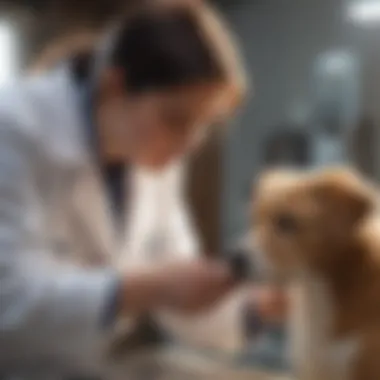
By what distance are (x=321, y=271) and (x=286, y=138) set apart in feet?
0.41

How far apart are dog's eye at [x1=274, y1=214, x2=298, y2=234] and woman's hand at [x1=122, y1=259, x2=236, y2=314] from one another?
0.21 feet

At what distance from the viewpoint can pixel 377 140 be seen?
0.89 meters

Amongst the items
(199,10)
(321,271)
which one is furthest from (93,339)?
(199,10)

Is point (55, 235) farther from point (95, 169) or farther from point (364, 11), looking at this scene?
point (364, 11)

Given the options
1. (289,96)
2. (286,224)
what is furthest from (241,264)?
(289,96)

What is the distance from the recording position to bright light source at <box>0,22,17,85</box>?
37.9 inches

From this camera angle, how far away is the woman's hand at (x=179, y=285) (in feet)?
2.96

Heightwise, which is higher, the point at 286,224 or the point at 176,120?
the point at 176,120

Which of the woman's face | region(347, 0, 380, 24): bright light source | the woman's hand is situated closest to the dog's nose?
the woman's hand

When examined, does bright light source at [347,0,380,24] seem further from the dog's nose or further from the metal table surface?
the metal table surface

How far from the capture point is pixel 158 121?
932mm

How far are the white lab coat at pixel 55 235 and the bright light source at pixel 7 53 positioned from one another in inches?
0.9

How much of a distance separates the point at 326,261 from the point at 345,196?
6 cm

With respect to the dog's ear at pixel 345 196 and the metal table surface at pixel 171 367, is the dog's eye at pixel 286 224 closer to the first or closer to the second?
the dog's ear at pixel 345 196
